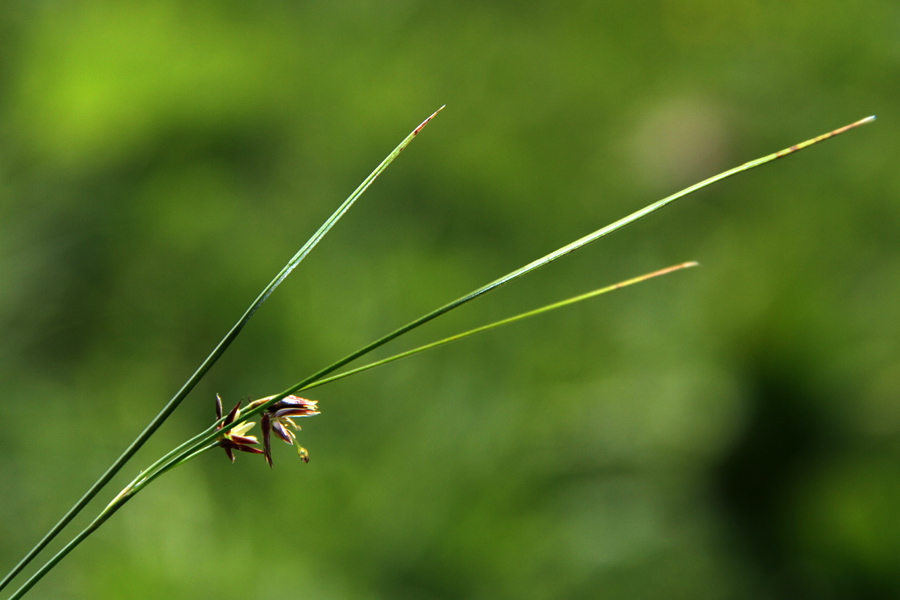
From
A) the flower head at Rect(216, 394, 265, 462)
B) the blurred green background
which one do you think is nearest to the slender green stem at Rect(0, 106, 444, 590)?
the flower head at Rect(216, 394, 265, 462)

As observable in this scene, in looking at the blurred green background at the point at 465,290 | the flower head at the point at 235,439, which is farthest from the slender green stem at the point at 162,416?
the blurred green background at the point at 465,290

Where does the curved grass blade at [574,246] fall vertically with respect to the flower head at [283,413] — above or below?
above

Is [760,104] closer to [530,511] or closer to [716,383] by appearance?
[716,383]

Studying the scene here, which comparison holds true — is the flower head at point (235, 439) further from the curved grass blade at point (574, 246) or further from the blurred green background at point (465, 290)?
the blurred green background at point (465, 290)

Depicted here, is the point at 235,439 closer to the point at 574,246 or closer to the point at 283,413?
the point at 283,413

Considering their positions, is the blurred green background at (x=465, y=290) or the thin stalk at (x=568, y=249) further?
the blurred green background at (x=465, y=290)

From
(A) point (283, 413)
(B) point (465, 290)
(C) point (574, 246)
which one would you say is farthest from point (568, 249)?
(B) point (465, 290)

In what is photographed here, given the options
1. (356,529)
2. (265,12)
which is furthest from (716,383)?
(265,12)

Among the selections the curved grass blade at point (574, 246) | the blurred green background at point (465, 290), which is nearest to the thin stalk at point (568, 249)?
the curved grass blade at point (574, 246)
